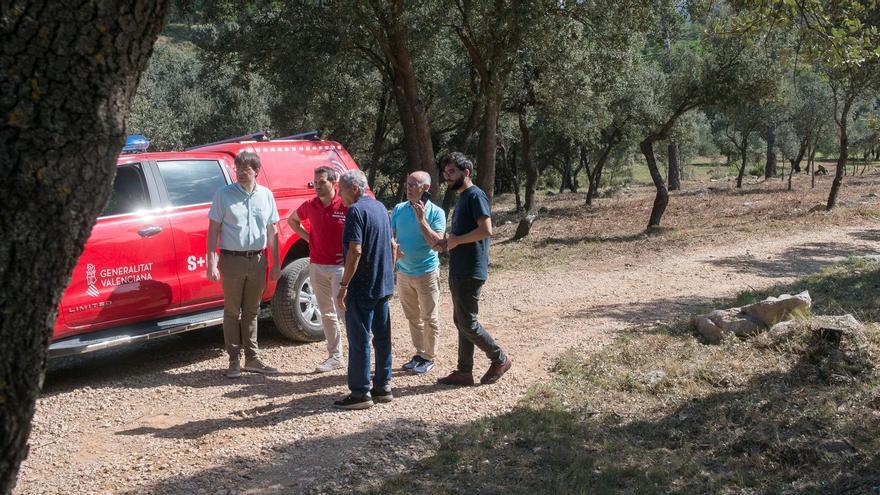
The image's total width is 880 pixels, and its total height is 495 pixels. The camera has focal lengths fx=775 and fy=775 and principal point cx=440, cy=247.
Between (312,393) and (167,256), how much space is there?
5.85ft

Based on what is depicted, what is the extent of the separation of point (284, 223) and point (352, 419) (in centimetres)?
272

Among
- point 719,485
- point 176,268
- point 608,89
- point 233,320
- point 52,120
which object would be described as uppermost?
point 608,89

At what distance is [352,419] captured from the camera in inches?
219

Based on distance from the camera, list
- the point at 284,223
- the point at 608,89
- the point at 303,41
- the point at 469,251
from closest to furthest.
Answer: the point at 469,251 < the point at 284,223 < the point at 303,41 < the point at 608,89

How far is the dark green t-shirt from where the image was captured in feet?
19.4

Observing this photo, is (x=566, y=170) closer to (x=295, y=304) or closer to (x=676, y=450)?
(x=295, y=304)

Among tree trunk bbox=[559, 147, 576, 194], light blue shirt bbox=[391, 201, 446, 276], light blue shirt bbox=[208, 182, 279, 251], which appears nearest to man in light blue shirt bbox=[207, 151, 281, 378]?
light blue shirt bbox=[208, 182, 279, 251]

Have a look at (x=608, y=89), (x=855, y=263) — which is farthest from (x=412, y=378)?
(x=608, y=89)

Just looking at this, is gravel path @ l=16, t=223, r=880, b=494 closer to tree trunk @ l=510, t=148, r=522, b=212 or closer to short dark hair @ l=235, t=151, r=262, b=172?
short dark hair @ l=235, t=151, r=262, b=172

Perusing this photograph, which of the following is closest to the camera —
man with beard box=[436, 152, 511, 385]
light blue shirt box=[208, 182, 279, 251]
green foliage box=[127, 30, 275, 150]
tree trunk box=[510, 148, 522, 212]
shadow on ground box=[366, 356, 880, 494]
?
shadow on ground box=[366, 356, 880, 494]

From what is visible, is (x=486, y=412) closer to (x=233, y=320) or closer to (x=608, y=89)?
(x=233, y=320)

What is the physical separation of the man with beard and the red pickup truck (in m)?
2.12

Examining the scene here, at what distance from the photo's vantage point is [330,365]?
6828mm

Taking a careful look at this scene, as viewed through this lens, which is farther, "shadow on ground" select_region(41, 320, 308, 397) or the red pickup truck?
"shadow on ground" select_region(41, 320, 308, 397)
